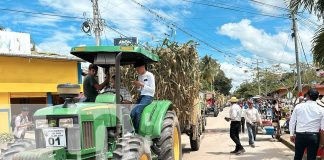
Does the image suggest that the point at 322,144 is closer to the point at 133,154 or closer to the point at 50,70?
the point at 133,154

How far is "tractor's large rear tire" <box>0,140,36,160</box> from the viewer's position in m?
6.19

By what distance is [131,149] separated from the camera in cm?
630

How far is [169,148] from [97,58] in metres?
2.09

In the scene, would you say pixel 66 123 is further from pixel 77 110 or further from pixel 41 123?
pixel 41 123

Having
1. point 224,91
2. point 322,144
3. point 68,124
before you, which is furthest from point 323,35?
point 224,91

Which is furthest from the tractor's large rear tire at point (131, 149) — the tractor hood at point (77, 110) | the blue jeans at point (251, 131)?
the blue jeans at point (251, 131)

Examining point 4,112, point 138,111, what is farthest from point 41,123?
point 4,112

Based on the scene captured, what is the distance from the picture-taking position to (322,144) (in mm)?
8414

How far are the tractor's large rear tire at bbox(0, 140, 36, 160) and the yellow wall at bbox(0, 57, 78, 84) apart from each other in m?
16.0

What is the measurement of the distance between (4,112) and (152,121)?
15180mm

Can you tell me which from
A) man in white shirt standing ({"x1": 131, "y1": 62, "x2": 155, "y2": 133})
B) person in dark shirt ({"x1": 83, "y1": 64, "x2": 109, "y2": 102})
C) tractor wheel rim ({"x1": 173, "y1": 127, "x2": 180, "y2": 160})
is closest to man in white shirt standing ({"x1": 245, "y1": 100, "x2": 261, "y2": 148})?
tractor wheel rim ({"x1": 173, "y1": 127, "x2": 180, "y2": 160})

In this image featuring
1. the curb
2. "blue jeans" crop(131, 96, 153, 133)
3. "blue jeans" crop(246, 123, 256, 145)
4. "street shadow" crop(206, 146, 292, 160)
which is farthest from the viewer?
"blue jeans" crop(246, 123, 256, 145)

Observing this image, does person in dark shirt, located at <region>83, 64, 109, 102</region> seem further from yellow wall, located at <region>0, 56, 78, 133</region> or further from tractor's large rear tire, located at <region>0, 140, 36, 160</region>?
yellow wall, located at <region>0, 56, 78, 133</region>

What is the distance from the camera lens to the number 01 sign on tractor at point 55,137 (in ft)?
19.5
